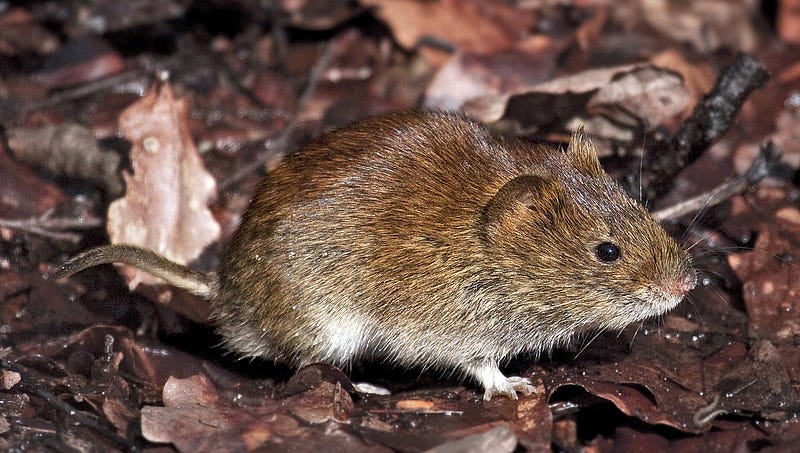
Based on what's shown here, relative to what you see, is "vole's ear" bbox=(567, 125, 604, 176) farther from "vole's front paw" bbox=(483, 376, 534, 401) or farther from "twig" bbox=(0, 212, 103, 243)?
"twig" bbox=(0, 212, 103, 243)

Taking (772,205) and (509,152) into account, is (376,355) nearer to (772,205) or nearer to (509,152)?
(509,152)

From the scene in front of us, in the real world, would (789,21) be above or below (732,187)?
above

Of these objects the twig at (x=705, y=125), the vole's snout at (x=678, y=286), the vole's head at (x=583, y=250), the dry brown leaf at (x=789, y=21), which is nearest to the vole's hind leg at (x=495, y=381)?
the vole's head at (x=583, y=250)

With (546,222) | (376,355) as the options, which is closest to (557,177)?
(546,222)

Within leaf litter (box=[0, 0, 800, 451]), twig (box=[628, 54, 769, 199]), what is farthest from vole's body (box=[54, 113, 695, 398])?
twig (box=[628, 54, 769, 199])

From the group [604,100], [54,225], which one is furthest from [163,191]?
[604,100]

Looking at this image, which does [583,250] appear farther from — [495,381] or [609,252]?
[495,381]
